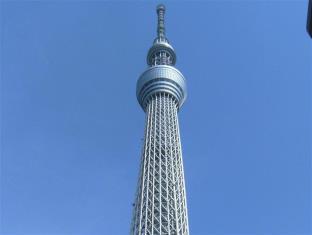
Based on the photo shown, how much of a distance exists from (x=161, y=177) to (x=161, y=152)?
16.0 feet

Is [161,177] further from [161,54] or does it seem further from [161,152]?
[161,54]

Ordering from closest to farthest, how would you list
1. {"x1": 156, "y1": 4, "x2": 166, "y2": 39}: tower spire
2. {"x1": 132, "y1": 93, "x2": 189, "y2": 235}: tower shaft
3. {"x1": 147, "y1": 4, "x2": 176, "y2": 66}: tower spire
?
1. {"x1": 132, "y1": 93, "x2": 189, "y2": 235}: tower shaft
2. {"x1": 147, "y1": 4, "x2": 176, "y2": 66}: tower spire
3. {"x1": 156, "y1": 4, "x2": 166, "y2": 39}: tower spire

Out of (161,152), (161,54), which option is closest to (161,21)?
(161,54)

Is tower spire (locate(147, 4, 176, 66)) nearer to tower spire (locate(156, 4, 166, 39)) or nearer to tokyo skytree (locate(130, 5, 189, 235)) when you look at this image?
tokyo skytree (locate(130, 5, 189, 235))

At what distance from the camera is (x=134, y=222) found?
60.4 meters

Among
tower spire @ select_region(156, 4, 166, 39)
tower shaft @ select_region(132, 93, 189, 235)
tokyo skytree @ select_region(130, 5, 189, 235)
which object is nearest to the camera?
tower shaft @ select_region(132, 93, 189, 235)

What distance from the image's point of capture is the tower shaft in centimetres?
5956

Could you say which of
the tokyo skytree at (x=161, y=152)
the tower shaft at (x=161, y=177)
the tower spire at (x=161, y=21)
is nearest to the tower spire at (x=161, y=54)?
the tokyo skytree at (x=161, y=152)

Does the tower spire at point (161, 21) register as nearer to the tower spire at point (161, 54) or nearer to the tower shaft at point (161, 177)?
the tower spire at point (161, 54)

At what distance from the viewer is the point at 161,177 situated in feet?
216

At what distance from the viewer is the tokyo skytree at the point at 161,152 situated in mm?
59969

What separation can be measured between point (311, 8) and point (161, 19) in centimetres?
7446

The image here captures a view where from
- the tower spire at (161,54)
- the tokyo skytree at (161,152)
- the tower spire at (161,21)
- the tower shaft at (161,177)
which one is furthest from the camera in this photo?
the tower spire at (161,21)

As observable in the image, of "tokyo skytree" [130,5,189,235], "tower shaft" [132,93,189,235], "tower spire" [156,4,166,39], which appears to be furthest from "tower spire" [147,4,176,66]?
"tower shaft" [132,93,189,235]
